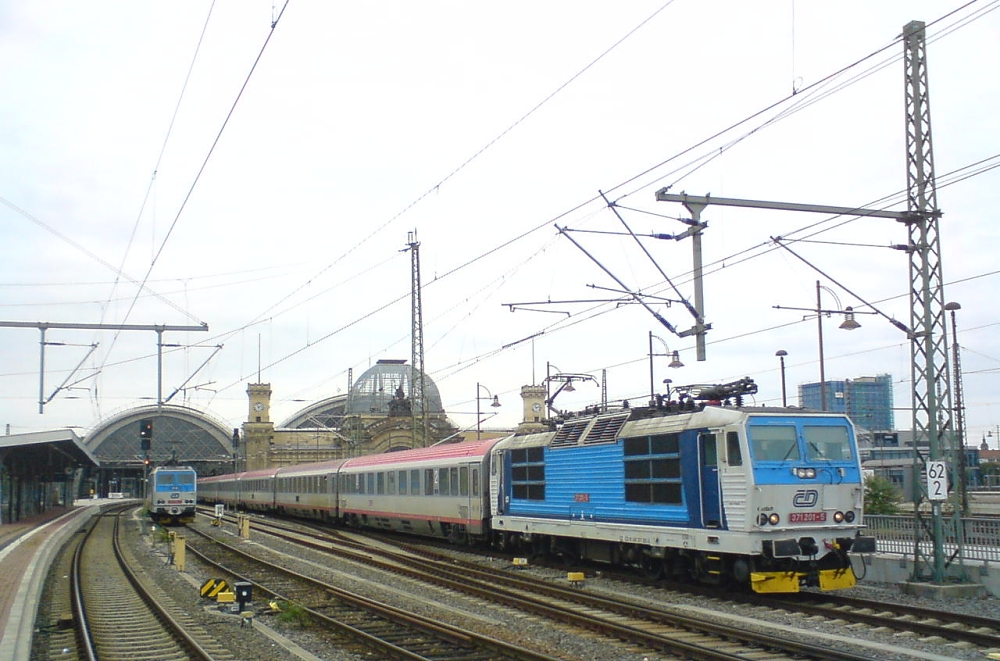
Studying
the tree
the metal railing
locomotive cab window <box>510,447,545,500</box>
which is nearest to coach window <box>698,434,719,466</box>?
the metal railing

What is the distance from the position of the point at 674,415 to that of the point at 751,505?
3.00 meters

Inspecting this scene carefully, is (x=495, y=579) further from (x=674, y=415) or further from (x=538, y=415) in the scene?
(x=538, y=415)

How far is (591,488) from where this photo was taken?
21094 millimetres

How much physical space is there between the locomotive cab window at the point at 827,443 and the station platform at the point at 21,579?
12.8m

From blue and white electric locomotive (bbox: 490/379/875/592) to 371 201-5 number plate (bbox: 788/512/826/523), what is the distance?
0.02 m

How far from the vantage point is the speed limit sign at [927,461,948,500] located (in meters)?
17.3

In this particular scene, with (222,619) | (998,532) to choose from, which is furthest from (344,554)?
(998,532)

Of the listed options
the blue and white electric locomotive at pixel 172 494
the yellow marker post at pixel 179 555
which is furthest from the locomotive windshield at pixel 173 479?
the yellow marker post at pixel 179 555

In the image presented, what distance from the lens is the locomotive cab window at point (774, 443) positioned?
16578mm

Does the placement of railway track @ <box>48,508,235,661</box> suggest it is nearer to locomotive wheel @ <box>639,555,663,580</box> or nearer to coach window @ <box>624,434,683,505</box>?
coach window @ <box>624,434,683,505</box>

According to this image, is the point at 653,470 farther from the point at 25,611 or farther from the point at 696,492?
the point at 25,611

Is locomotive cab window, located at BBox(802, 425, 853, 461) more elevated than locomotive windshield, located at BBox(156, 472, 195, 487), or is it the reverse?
locomotive cab window, located at BBox(802, 425, 853, 461)

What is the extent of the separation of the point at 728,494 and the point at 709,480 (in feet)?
1.99

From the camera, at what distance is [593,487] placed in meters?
21.0
